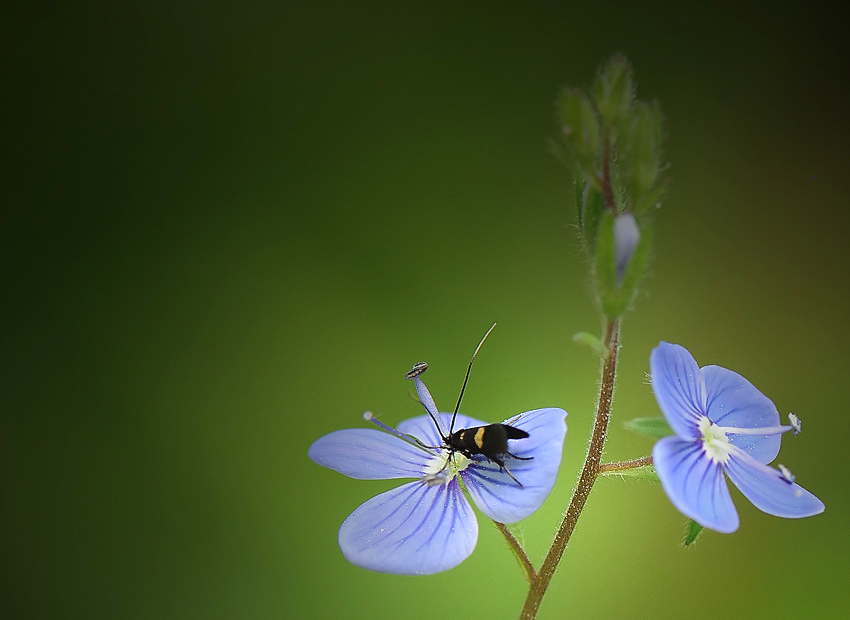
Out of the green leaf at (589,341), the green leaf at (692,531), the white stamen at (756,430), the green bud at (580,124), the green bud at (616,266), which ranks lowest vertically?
the green leaf at (692,531)

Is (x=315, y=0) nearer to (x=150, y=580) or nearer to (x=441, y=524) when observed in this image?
(x=150, y=580)

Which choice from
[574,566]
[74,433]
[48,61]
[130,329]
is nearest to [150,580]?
[74,433]

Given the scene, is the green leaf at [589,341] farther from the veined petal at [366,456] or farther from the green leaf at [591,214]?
the veined petal at [366,456]

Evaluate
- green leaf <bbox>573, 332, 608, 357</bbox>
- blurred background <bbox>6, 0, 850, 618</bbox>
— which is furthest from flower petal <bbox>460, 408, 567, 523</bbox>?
blurred background <bbox>6, 0, 850, 618</bbox>

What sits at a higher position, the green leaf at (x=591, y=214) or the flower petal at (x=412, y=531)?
the green leaf at (x=591, y=214)

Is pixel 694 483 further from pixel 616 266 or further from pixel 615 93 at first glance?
pixel 615 93

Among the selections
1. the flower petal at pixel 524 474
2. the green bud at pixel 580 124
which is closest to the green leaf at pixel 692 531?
the flower petal at pixel 524 474

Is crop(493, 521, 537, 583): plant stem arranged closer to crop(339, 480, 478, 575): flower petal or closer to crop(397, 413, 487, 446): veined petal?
crop(339, 480, 478, 575): flower petal
